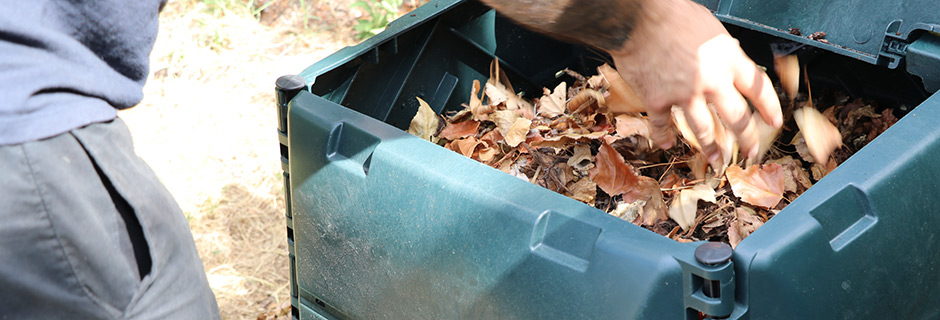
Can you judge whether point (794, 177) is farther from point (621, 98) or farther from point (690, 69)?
point (690, 69)

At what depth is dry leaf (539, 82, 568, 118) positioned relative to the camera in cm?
212

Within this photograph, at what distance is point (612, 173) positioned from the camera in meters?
1.75

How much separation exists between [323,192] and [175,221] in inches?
14.9

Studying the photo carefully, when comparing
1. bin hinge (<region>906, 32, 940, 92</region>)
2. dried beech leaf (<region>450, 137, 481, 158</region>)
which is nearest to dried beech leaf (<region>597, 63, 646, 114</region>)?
dried beech leaf (<region>450, 137, 481, 158</region>)

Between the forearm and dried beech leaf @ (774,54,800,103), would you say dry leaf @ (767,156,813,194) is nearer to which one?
dried beech leaf @ (774,54,800,103)

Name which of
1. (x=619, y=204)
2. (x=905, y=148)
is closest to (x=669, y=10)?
(x=905, y=148)

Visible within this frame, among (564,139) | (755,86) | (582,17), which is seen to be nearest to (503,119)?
(564,139)

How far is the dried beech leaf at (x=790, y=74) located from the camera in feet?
6.06

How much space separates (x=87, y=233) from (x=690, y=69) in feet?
2.90

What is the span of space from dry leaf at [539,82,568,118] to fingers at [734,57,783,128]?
0.86m

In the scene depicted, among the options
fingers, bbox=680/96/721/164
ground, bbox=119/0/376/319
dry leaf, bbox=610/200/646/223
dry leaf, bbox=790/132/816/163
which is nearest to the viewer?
fingers, bbox=680/96/721/164

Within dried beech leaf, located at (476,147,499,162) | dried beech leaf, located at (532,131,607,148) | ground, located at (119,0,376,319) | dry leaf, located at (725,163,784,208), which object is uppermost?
dry leaf, located at (725,163,784,208)

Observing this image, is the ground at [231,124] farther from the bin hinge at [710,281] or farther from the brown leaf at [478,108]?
the bin hinge at [710,281]

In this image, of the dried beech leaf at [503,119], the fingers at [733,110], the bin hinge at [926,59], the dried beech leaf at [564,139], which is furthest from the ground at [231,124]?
the bin hinge at [926,59]
